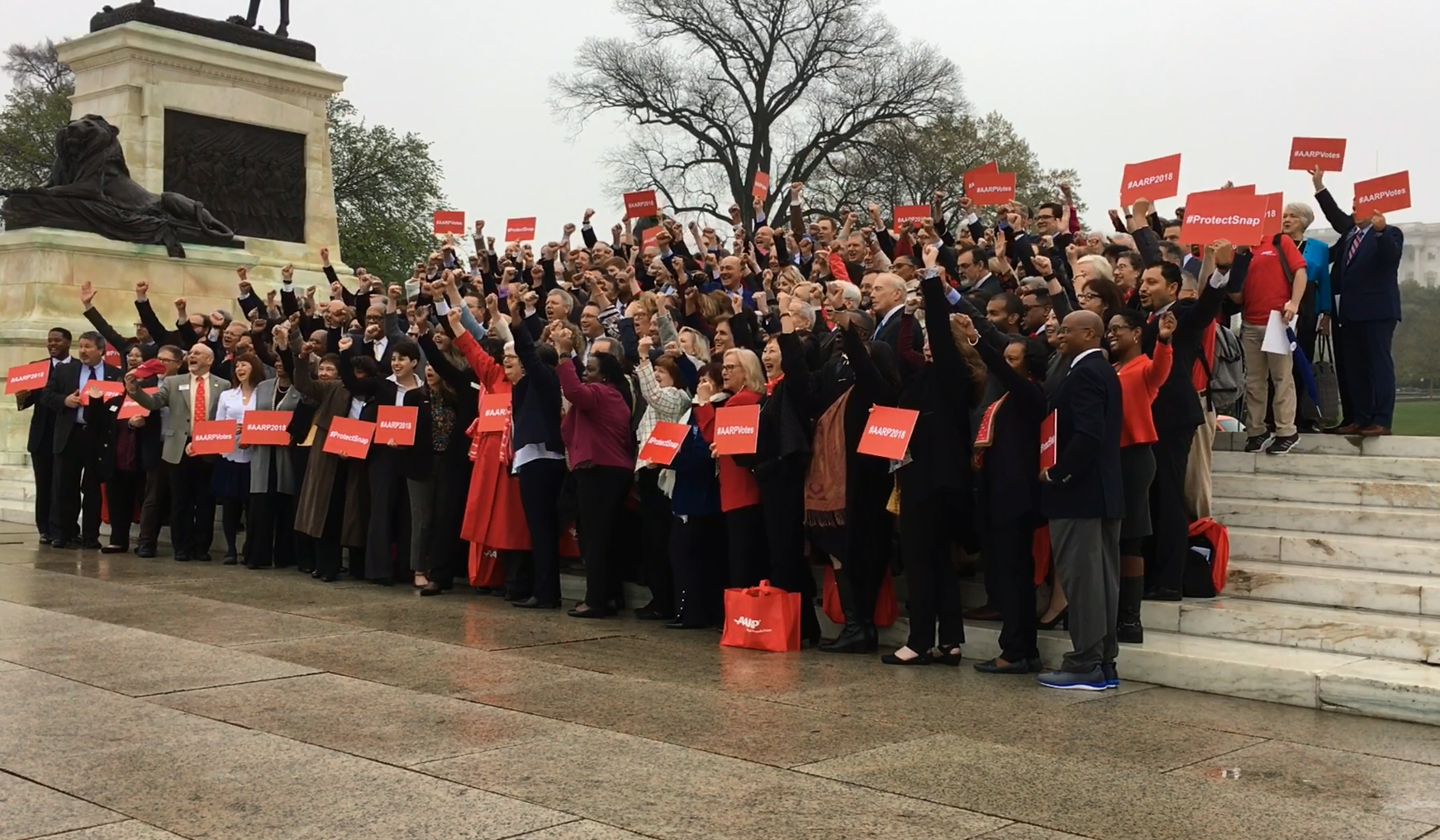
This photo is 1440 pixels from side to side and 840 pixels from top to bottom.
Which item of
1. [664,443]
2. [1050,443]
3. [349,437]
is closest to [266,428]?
[349,437]

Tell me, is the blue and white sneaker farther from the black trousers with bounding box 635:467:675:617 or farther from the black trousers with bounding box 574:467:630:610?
the black trousers with bounding box 574:467:630:610

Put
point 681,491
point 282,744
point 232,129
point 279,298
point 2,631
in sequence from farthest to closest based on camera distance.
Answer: point 232,129, point 279,298, point 681,491, point 2,631, point 282,744

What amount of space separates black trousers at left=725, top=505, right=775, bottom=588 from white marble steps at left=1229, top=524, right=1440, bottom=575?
9.86 feet

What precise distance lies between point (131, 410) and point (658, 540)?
6398mm

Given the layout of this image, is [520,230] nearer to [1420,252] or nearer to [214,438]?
[214,438]

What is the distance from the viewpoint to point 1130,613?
875 cm

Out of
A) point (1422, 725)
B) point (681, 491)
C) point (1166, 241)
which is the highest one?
point (1166, 241)

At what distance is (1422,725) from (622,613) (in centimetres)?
554

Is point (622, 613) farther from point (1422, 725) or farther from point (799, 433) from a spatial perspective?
point (1422, 725)

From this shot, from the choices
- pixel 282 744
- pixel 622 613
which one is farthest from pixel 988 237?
pixel 282 744

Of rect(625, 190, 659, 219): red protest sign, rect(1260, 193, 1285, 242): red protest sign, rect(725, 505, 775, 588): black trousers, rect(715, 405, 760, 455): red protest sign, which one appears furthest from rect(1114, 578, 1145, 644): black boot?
rect(625, 190, 659, 219): red protest sign

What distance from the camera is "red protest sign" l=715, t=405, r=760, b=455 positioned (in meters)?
9.62

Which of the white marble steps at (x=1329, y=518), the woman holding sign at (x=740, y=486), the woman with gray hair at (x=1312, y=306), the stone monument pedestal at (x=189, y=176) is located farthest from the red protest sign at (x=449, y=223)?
the white marble steps at (x=1329, y=518)

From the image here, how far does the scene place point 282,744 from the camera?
6.55 metres
